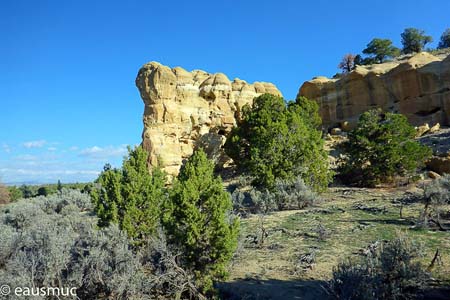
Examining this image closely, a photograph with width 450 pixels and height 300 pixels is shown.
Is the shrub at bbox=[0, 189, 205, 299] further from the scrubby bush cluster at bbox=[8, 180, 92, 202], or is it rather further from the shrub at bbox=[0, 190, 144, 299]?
the scrubby bush cluster at bbox=[8, 180, 92, 202]

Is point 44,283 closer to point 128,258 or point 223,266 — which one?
point 128,258

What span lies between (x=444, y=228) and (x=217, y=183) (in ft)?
28.5

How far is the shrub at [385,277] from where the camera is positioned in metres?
6.45

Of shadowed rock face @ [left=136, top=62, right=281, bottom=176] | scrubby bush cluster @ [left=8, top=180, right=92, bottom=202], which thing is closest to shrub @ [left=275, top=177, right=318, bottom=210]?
shadowed rock face @ [left=136, top=62, right=281, bottom=176]

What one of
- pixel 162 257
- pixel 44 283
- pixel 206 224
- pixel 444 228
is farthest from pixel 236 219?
pixel 444 228

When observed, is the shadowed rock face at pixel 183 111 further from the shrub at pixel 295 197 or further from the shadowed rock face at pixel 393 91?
the shrub at pixel 295 197

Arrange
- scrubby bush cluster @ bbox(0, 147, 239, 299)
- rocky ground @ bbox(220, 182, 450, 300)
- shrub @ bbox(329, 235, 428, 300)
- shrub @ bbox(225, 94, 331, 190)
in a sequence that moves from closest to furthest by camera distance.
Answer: shrub @ bbox(329, 235, 428, 300), scrubby bush cluster @ bbox(0, 147, 239, 299), rocky ground @ bbox(220, 182, 450, 300), shrub @ bbox(225, 94, 331, 190)

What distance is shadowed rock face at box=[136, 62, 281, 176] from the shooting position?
3219 cm

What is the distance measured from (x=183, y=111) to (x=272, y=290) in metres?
27.8

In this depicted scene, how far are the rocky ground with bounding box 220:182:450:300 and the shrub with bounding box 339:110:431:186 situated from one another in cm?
600

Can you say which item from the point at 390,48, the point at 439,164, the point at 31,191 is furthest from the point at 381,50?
the point at 31,191

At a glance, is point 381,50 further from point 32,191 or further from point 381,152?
point 32,191

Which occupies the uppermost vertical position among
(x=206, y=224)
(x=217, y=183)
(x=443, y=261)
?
(x=217, y=183)

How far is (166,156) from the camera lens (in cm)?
3177
